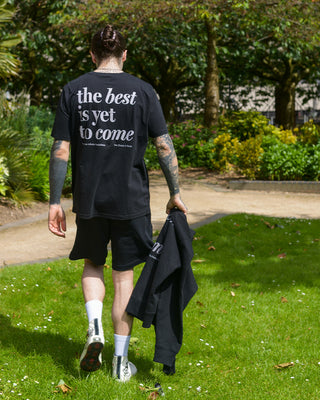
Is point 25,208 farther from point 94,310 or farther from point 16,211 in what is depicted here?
point 94,310

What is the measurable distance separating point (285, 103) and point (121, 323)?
19299 mm

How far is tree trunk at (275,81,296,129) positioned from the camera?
68.4ft

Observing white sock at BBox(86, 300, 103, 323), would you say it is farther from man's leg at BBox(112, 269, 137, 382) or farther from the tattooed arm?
the tattooed arm

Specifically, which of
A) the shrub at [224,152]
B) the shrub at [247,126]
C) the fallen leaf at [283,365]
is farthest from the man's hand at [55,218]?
the shrub at [247,126]

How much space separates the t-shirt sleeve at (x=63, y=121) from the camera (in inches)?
121

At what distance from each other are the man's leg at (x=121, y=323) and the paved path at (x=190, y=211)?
3.24 meters

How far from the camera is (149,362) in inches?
146

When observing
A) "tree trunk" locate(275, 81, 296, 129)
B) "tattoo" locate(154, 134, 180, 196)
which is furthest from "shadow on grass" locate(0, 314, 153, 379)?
"tree trunk" locate(275, 81, 296, 129)

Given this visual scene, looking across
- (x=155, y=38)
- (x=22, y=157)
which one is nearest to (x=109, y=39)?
(x=22, y=157)

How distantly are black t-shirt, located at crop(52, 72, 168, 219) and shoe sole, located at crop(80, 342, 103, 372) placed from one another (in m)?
0.74

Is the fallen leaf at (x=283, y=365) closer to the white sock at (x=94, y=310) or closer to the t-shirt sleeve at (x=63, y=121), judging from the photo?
the white sock at (x=94, y=310)

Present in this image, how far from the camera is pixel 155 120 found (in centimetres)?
310

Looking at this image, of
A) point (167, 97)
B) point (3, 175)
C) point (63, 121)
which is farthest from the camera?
point (167, 97)

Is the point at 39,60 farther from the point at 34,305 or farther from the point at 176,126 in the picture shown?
the point at 34,305
